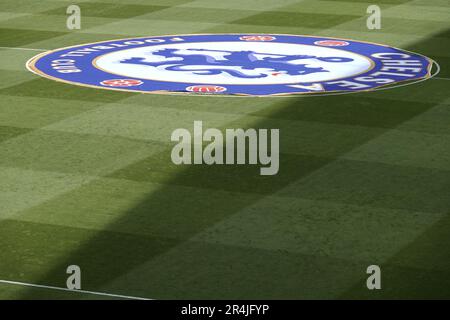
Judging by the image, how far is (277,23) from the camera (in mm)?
20641

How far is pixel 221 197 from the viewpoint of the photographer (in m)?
10.5

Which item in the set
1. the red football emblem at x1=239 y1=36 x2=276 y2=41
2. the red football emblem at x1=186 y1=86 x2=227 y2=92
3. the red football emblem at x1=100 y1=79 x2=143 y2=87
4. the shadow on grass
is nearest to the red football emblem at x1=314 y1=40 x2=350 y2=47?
the red football emblem at x1=239 y1=36 x2=276 y2=41

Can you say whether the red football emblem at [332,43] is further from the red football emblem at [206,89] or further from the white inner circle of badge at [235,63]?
the red football emblem at [206,89]

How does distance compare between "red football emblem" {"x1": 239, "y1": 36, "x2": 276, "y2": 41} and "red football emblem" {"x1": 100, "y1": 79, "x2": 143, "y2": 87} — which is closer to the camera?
"red football emblem" {"x1": 100, "y1": 79, "x2": 143, "y2": 87}

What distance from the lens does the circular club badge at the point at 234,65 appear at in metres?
15.3

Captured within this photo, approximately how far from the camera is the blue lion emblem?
1619 cm

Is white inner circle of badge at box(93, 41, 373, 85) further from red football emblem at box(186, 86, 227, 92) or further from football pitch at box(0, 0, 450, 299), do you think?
football pitch at box(0, 0, 450, 299)

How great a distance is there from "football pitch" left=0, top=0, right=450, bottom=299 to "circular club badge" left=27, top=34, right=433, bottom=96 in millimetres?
442

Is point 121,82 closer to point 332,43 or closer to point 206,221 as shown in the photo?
point 332,43

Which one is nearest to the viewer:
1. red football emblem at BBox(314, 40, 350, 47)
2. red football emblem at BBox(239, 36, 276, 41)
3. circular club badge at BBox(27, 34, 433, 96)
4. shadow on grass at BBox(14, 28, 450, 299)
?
shadow on grass at BBox(14, 28, 450, 299)

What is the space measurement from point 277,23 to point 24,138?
8.91 m

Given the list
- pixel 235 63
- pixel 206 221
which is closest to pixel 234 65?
pixel 235 63

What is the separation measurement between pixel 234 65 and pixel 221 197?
6.28 meters

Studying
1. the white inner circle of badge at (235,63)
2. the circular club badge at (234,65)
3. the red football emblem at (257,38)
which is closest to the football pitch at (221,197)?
the circular club badge at (234,65)
